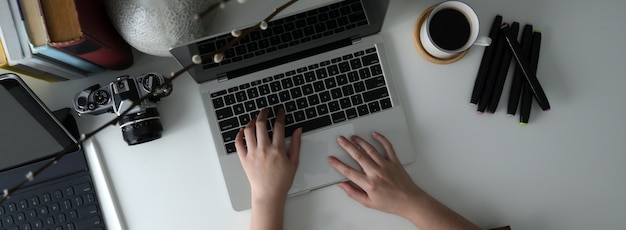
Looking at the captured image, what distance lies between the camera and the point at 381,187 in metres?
0.71

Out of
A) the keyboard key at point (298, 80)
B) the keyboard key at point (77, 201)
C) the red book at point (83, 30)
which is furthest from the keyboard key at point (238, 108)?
the keyboard key at point (77, 201)

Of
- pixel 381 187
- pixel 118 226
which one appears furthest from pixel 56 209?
pixel 381 187

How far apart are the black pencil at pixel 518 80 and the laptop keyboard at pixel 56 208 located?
2.48 ft

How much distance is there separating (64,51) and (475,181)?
2.29 ft

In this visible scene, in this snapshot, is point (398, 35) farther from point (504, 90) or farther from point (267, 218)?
point (267, 218)

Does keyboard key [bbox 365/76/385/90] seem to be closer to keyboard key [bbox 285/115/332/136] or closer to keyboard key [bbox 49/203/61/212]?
keyboard key [bbox 285/115/332/136]

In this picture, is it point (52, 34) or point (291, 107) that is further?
point (291, 107)

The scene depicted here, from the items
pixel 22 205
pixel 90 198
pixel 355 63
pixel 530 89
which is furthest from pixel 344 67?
pixel 22 205

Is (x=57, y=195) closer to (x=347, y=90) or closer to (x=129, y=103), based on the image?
(x=129, y=103)

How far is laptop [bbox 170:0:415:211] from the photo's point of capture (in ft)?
2.35

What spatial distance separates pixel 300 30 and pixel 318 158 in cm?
22

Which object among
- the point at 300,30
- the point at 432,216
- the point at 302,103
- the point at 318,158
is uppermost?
the point at 300,30

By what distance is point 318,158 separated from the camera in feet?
2.37

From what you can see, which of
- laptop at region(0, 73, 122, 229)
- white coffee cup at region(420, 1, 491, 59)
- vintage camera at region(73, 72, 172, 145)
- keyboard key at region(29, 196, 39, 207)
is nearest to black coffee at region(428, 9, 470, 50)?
white coffee cup at region(420, 1, 491, 59)
